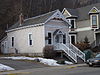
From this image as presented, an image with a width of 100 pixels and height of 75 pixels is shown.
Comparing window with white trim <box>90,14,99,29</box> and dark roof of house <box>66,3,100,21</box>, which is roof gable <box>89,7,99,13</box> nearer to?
window with white trim <box>90,14,99,29</box>

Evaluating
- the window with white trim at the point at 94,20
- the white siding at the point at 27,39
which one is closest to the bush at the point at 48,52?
the white siding at the point at 27,39

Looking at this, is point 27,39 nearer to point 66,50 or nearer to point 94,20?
point 66,50

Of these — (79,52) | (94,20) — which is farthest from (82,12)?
(79,52)

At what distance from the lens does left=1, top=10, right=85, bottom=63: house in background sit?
108 ft

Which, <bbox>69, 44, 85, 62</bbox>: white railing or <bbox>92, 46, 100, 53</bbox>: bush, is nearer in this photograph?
<bbox>69, 44, 85, 62</bbox>: white railing

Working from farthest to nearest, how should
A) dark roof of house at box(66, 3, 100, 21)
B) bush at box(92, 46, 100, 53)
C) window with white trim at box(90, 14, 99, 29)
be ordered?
dark roof of house at box(66, 3, 100, 21)
window with white trim at box(90, 14, 99, 29)
bush at box(92, 46, 100, 53)

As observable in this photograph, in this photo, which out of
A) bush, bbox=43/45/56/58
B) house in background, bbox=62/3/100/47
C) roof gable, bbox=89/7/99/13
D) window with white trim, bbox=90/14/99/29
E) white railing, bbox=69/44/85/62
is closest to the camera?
white railing, bbox=69/44/85/62

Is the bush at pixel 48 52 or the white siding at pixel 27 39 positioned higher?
the white siding at pixel 27 39

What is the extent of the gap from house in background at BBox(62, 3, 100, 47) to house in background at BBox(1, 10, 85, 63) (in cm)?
1198

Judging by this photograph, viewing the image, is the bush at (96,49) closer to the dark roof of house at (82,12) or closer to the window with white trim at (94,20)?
the window with white trim at (94,20)

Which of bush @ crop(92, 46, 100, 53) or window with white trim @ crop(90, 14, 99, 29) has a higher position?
window with white trim @ crop(90, 14, 99, 29)

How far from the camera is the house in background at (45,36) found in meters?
32.8

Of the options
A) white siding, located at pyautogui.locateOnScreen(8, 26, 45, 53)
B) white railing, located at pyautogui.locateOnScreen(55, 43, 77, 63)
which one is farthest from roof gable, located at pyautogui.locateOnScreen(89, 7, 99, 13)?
white siding, located at pyautogui.locateOnScreen(8, 26, 45, 53)

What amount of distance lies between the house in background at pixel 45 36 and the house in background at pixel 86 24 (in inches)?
472
